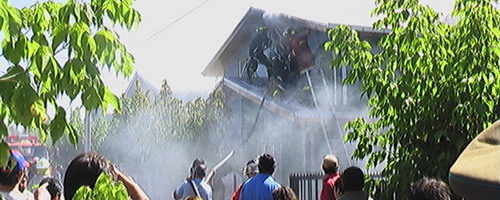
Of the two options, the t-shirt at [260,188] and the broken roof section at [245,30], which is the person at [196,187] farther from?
the broken roof section at [245,30]

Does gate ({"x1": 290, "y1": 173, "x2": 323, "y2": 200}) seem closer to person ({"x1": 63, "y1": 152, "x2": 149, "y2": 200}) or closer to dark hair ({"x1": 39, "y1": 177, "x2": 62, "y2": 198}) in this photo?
dark hair ({"x1": 39, "y1": 177, "x2": 62, "y2": 198})

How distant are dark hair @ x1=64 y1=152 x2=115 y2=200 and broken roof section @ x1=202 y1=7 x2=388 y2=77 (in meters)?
13.8

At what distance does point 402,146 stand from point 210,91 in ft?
63.8

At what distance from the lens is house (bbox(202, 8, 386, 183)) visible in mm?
19125

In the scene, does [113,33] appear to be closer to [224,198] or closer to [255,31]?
[224,198]

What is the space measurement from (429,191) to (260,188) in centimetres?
346

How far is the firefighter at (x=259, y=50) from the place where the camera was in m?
20.7

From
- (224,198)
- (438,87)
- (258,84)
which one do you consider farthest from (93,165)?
(258,84)

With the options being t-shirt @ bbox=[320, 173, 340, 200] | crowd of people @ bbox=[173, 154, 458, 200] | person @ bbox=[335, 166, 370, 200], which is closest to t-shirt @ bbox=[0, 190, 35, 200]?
crowd of people @ bbox=[173, 154, 458, 200]

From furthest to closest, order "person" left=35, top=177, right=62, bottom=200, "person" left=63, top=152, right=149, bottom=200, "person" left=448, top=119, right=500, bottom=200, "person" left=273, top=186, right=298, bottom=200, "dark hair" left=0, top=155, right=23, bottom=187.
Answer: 1. "person" left=35, top=177, right=62, bottom=200
2. "person" left=273, top=186, right=298, bottom=200
3. "dark hair" left=0, top=155, right=23, bottom=187
4. "person" left=63, top=152, right=149, bottom=200
5. "person" left=448, top=119, right=500, bottom=200

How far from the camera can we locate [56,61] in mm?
3041

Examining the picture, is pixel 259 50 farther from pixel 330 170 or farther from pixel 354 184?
pixel 354 184

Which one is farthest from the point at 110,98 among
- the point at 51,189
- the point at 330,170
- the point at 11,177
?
the point at 330,170

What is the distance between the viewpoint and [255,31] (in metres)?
22.3
